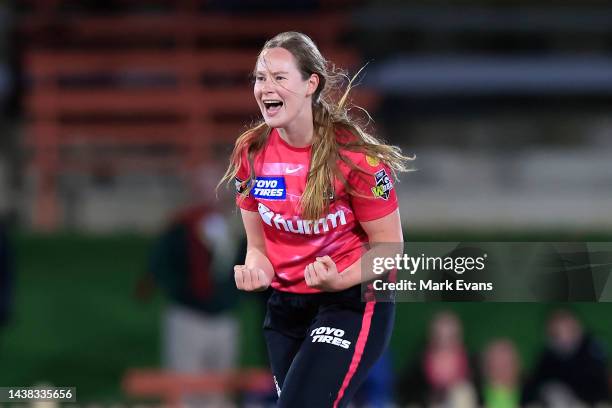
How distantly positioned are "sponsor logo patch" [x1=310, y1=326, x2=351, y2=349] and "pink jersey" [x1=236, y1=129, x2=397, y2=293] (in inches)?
6.6

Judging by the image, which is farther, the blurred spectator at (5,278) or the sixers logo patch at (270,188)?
the blurred spectator at (5,278)

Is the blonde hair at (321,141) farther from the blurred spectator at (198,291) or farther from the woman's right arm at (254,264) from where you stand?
the blurred spectator at (198,291)

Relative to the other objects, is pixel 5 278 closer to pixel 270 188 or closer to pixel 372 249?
pixel 270 188

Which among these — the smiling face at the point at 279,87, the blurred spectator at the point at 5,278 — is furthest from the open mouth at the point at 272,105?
the blurred spectator at the point at 5,278

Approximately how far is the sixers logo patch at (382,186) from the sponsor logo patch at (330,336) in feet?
1.58

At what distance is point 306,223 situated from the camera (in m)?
3.87

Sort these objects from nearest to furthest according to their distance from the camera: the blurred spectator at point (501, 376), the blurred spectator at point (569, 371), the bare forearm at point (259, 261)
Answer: the bare forearm at point (259, 261)
the blurred spectator at point (569, 371)
the blurred spectator at point (501, 376)

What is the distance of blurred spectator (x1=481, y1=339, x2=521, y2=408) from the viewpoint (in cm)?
→ 788

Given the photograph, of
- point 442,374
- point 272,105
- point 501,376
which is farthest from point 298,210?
point 501,376

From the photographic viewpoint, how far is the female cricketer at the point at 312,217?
3795 millimetres

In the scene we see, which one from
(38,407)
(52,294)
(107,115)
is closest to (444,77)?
(107,115)

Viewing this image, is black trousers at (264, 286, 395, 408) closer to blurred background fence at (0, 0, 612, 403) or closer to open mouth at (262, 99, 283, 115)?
open mouth at (262, 99, 283, 115)

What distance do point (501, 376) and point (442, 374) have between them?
0.43m

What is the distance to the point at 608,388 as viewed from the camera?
765 centimetres
